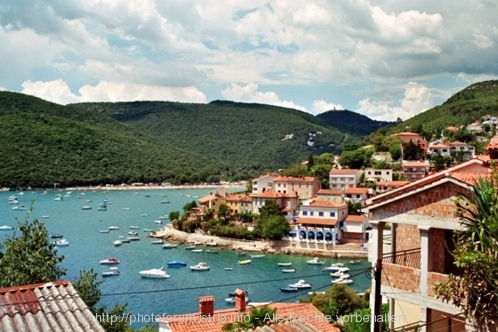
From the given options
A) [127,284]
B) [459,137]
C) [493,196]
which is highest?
[459,137]

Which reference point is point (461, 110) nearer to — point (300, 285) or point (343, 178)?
point (343, 178)

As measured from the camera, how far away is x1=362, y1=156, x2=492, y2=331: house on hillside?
708 centimetres

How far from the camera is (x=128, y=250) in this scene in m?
55.9

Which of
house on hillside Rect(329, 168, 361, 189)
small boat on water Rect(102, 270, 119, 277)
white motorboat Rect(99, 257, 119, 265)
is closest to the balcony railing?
small boat on water Rect(102, 270, 119, 277)

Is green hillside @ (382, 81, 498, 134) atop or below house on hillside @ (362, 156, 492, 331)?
atop

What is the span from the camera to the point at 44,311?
3.93 metres

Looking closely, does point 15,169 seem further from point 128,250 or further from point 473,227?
point 473,227

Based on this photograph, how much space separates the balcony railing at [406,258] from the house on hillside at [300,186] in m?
60.5

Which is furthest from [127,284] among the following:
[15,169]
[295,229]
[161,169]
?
[161,169]

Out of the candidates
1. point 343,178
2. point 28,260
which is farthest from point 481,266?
point 343,178

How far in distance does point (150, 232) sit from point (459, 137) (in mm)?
49017

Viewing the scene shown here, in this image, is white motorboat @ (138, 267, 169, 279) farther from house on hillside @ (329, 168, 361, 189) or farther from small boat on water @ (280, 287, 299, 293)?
house on hillside @ (329, 168, 361, 189)

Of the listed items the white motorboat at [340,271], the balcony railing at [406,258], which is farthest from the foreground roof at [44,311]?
the white motorboat at [340,271]

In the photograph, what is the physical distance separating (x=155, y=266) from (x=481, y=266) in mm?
44224
